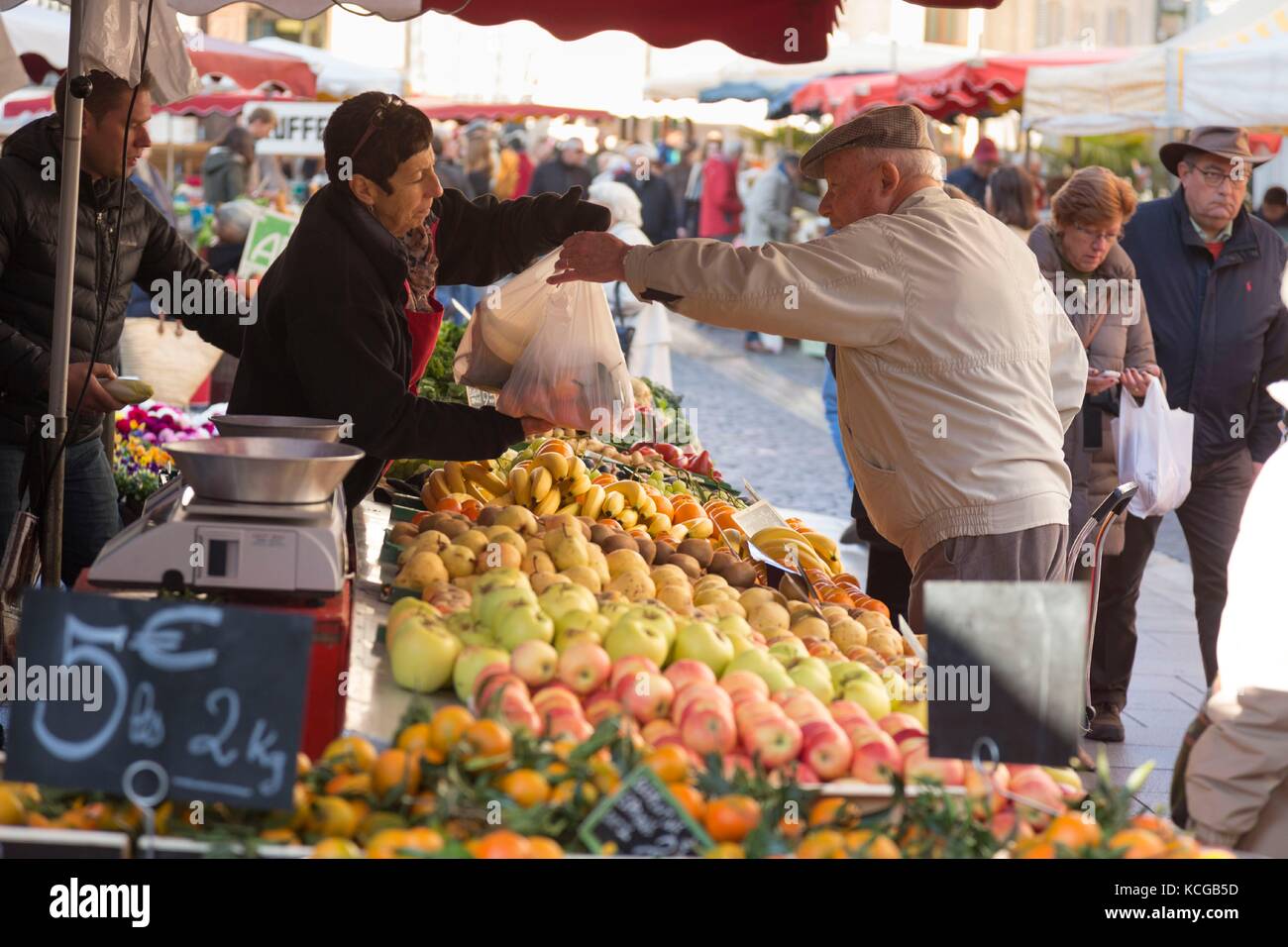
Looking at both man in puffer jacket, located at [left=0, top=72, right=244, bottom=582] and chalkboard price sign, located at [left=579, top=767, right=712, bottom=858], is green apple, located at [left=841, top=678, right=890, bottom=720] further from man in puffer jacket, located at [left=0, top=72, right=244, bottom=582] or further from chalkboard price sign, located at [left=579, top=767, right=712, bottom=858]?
man in puffer jacket, located at [left=0, top=72, right=244, bottom=582]

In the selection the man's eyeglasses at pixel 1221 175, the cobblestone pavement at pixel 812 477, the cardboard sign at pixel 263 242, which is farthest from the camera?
the cardboard sign at pixel 263 242

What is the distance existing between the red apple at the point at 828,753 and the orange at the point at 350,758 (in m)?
0.71

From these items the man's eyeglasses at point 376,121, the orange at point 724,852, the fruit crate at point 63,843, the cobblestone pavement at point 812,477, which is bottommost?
the cobblestone pavement at point 812,477

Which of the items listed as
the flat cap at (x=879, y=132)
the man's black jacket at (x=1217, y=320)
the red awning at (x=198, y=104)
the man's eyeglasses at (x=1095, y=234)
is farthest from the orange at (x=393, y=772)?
the red awning at (x=198, y=104)

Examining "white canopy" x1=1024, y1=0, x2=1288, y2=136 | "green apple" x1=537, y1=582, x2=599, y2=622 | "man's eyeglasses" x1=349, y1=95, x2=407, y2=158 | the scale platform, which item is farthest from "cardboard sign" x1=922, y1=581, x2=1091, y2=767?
"white canopy" x1=1024, y1=0, x2=1288, y2=136

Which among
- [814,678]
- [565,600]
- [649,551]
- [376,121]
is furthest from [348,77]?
[814,678]

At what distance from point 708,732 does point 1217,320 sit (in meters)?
4.34

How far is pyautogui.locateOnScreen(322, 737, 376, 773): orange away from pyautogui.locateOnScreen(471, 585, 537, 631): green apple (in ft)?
1.76

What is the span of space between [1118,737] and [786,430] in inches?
289

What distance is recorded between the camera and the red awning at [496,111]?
1806cm

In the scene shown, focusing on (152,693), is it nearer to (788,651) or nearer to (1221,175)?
(788,651)

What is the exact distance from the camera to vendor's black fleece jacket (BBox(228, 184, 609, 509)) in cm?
334

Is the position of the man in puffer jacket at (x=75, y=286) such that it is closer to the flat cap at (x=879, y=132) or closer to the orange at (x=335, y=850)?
the flat cap at (x=879, y=132)
